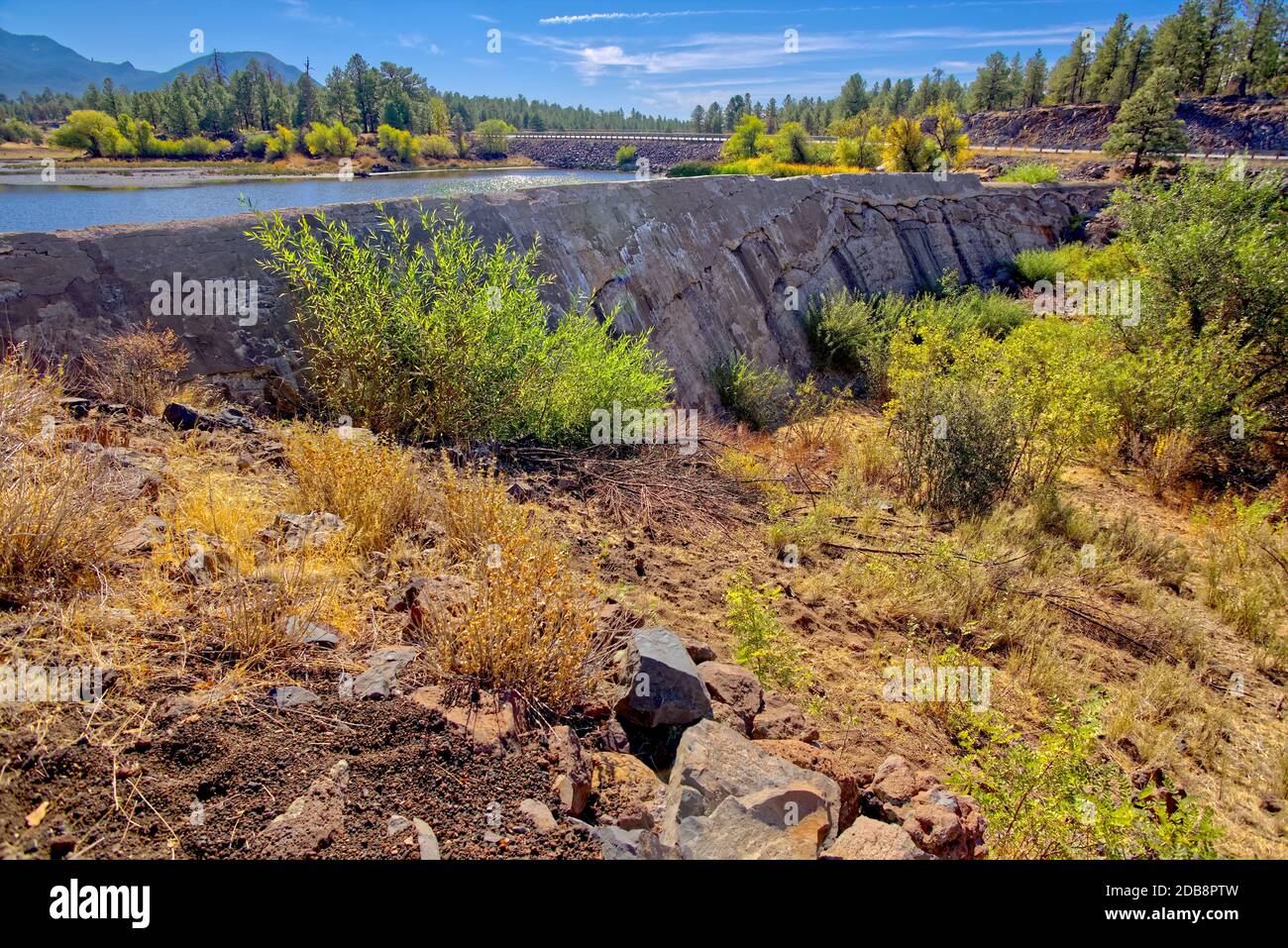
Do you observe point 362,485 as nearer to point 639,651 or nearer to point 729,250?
point 639,651

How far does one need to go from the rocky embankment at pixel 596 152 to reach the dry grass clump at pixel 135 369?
40.8 metres

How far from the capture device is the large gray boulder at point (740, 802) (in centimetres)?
169

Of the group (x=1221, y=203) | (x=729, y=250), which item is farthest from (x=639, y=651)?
(x=1221, y=203)

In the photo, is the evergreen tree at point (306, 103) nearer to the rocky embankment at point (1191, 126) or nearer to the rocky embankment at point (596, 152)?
the rocky embankment at point (596, 152)

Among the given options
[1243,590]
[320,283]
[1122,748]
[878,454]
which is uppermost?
[320,283]

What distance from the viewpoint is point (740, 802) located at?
1799 millimetres

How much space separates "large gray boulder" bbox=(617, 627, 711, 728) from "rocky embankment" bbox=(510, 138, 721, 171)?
4252 centimetres

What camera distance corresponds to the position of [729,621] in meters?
3.08

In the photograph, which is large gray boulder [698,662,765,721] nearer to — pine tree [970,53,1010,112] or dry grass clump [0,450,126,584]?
dry grass clump [0,450,126,584]

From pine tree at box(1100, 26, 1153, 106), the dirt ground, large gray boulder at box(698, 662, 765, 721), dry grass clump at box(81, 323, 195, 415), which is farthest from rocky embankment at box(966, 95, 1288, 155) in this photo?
dry grass clump at box(81, 323, 195, 415)

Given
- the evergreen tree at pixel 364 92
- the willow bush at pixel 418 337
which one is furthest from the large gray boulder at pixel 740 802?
the evergreen tree at pixel 364 92

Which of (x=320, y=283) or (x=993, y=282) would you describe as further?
(x=993, y=282)

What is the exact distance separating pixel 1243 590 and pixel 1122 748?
217 centimetres

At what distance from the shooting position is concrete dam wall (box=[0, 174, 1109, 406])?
3.75 meters
